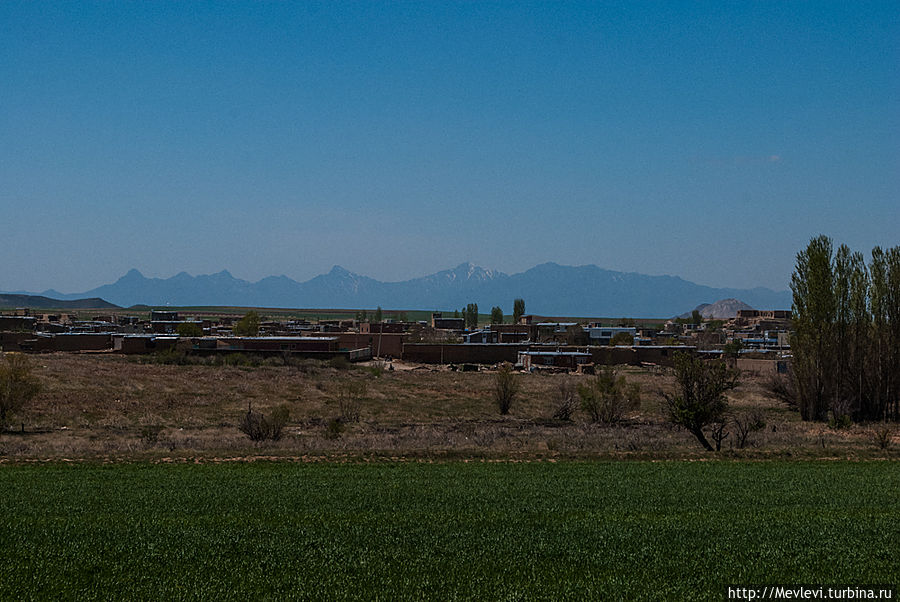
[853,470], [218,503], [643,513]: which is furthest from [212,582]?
[853,470]

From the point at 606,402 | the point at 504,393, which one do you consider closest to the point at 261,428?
the point at 504,393

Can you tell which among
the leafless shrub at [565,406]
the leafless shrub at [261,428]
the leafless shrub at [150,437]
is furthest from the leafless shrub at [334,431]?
the leafless shrub at [565,406]

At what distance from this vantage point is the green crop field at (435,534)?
11.1 metres

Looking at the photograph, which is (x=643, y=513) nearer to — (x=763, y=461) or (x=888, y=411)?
(x=763, y=461)

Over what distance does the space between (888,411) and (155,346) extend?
215ft

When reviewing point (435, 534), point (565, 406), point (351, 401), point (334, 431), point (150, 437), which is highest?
point (435, 534)

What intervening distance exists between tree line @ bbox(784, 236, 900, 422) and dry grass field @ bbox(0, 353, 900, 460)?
Result: 2.62 meters

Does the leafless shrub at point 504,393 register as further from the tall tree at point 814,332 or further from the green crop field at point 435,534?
the green crop field at point 435,534

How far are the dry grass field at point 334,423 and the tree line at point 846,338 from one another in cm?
262

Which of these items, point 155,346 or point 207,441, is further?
point 155,346

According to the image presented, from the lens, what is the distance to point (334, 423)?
111ft

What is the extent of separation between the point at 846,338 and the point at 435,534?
3762cm

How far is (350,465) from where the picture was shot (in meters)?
24.0

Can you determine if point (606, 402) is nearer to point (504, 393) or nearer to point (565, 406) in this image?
point (565, 406)
